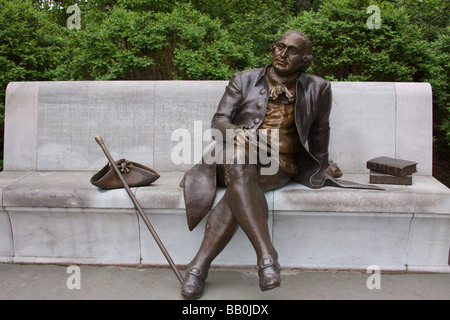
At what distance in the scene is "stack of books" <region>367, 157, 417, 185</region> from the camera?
439cm

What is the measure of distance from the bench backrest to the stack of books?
0.54 meters

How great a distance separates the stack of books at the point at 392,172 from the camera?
439 cm

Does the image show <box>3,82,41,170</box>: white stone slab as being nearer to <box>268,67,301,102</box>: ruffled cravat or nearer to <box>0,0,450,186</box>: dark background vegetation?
<box>0,0,450,186</box>: dark background vegetation

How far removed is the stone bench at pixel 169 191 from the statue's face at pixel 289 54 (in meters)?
0.97

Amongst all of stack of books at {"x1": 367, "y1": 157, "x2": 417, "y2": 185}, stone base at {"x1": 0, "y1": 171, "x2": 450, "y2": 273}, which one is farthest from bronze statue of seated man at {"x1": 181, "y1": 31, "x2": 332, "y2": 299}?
stack of books at {"x1": 367, "y1": 157, "x2": 417, "y2": 185}

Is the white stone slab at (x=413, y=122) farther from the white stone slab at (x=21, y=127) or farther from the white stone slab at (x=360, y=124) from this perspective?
the white stone slab at (x=21, y=127)

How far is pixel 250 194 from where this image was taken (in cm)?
371

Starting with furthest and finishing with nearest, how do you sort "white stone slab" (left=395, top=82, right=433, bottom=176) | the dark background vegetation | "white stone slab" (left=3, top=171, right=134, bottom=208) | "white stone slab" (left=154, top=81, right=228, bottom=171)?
the dark background vegetation → "white stone slab" (left=154, top=81, right=228, bottom=171) → "white stone slab" (left=395, top=82, right=433, bottom=176) → "white stone slab" (left=3, top=171, right=134, bottom=208)

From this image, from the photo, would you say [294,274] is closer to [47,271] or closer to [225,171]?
[225,171]

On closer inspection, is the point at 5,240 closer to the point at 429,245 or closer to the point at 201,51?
the point at 201,51

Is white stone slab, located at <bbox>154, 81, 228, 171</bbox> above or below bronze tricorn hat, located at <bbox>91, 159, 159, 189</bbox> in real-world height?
above

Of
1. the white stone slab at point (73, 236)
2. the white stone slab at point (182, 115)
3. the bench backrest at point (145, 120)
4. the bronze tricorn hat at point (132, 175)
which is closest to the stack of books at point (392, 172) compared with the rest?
the bench backrest at point (145, 120)

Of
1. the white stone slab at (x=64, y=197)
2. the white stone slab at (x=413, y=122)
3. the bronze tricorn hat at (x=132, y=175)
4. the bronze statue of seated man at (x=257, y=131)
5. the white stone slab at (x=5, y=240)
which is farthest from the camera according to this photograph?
the white stone slab at (x=413, y=122)

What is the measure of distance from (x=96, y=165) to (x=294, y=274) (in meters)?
2.35
